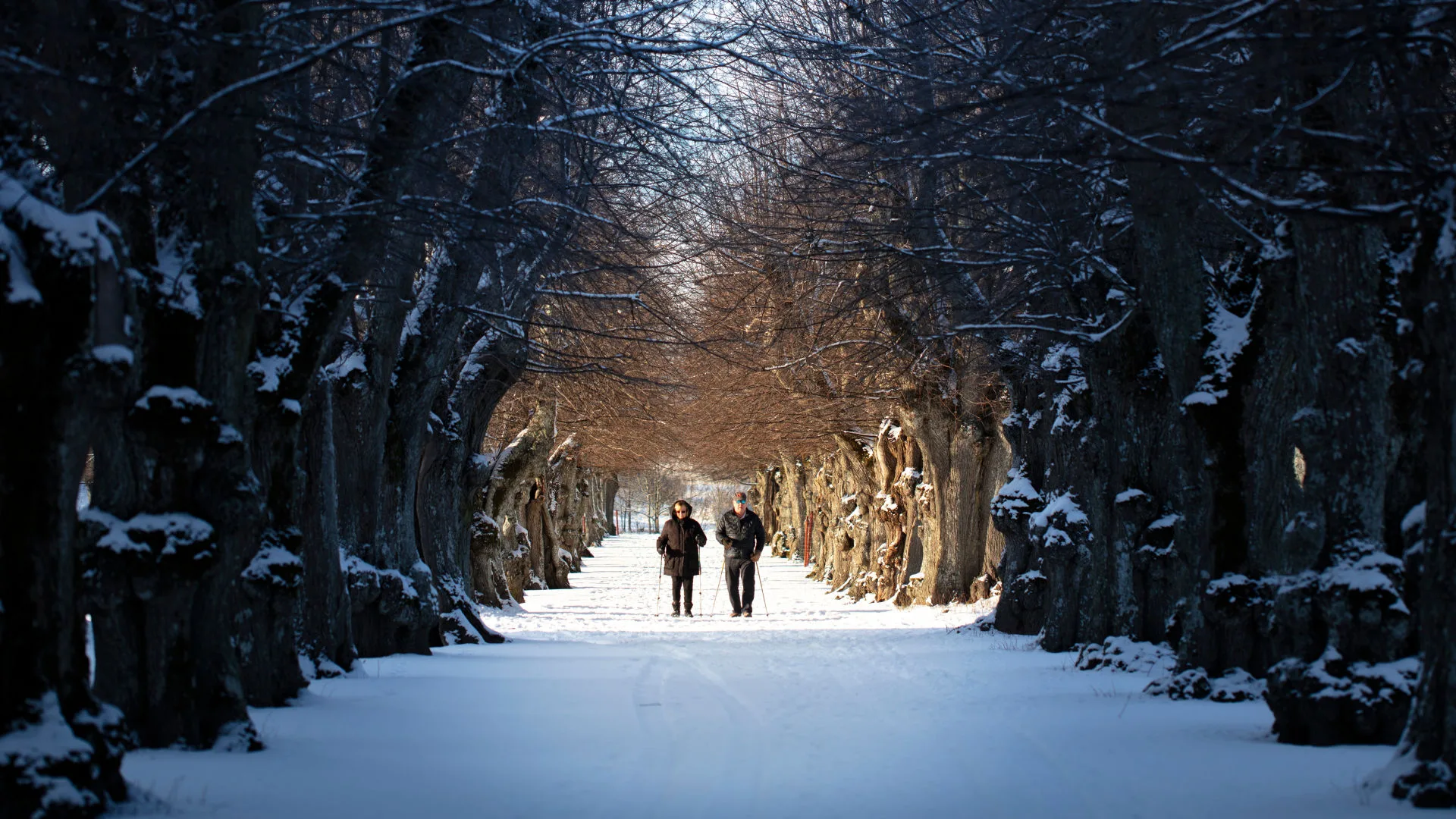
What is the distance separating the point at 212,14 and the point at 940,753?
5123 millimetres

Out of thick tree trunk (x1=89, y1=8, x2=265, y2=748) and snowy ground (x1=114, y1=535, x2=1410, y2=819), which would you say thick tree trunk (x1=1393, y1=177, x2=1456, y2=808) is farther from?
thick tree trunk (x1=89, y1=8, x2=265, y2=748)

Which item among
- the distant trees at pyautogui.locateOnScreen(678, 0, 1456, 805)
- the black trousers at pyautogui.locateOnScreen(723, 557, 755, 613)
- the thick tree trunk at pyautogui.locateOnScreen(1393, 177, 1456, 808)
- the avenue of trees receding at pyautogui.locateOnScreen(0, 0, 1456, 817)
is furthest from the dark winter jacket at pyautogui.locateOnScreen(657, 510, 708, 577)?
the thick tree trunk at pyautogui.locateOnScreen(1393, 177, 1456, 808)

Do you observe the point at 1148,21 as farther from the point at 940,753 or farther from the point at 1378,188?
the point at 940,753

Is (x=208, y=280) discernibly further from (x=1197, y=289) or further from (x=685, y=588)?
(x=685, y=588)

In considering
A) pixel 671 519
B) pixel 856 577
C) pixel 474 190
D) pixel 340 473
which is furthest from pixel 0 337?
pixel 856 577

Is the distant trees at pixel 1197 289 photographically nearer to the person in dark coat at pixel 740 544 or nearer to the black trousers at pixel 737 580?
the person in dark coat at pixel 740 544

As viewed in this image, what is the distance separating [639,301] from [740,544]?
9566 mm

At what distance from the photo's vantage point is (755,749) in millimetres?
8062

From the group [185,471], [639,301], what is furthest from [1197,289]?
[185,471]

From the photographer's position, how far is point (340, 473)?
43.7 feet

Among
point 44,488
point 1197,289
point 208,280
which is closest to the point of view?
point 44,488

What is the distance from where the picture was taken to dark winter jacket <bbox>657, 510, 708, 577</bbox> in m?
23.0

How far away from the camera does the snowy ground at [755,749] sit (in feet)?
20.6

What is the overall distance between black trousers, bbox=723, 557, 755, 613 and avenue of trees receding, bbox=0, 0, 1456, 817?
630 cm
